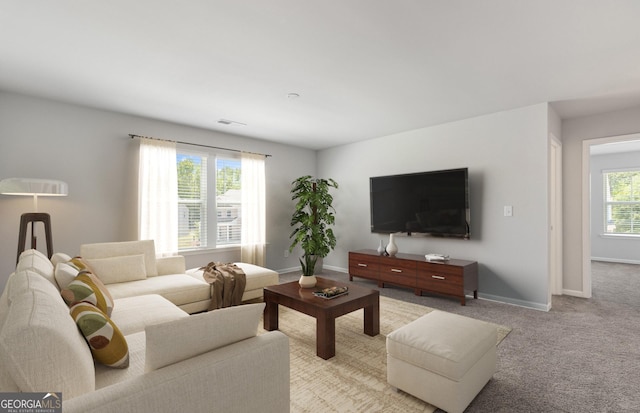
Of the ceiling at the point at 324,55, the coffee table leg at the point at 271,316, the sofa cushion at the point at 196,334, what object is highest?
the ceiling at the point at 324,55

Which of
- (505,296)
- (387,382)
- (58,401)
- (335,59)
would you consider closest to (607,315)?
(505,296)

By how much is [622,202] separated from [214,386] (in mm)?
9271

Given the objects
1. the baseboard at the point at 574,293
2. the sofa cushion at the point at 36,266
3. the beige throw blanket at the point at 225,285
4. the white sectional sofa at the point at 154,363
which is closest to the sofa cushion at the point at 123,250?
the beige throw blanket at the point at 225,285

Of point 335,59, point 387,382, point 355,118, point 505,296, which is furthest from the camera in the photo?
point 355,118

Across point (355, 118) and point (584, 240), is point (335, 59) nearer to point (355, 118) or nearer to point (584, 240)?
point (355, 118)

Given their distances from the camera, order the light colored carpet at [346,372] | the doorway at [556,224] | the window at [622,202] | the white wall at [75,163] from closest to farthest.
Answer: the light colored carpet at [346,372] < the white wall at [75,163] < the doorway at [556,224] < the window at [622,202]

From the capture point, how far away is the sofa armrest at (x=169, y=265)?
3701 millimetres

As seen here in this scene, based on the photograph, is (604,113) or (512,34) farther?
(604,113)

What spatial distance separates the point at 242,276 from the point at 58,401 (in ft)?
8.78

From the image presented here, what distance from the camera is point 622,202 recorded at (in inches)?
274

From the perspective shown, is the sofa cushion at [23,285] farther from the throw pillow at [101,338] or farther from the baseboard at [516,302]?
the baseboard at [516,302]

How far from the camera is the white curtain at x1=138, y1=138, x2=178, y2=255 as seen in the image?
13.8ft

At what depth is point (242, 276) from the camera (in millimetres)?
3645

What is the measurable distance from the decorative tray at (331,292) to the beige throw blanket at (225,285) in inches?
43.1
